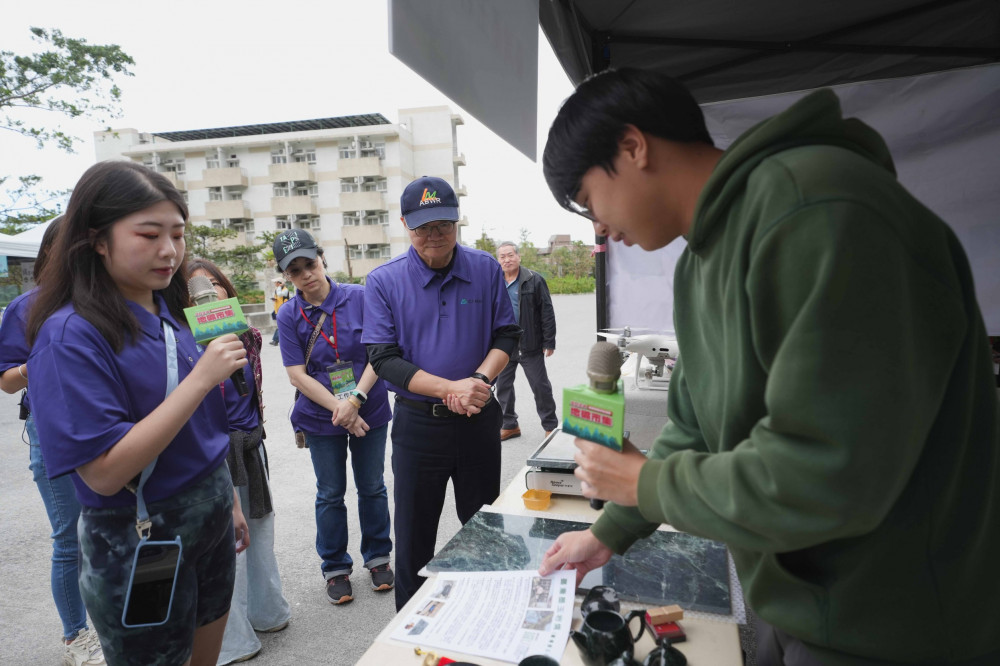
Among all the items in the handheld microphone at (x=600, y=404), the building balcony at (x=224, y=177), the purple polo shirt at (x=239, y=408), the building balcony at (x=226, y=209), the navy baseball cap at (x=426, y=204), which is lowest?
the purple polo shirt at (x=239, y=408)

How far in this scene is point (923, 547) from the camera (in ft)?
2.42

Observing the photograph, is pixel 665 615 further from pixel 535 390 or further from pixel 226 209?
pixel 226 209

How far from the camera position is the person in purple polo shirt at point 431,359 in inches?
98.7

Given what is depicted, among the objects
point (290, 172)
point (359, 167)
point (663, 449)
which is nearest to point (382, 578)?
point (663, 449)

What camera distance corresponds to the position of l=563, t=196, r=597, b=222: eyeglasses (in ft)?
3.37

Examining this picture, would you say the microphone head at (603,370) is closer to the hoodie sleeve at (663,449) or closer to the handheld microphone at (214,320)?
the hoodie sleeve at (663,449)

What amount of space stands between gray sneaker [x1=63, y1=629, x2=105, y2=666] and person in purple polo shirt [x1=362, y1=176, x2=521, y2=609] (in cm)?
149

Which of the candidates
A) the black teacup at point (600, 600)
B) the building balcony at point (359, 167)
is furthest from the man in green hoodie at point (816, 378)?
the building balcony at point (359, 167)

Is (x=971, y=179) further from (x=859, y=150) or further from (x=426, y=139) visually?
(x=426, y=139)

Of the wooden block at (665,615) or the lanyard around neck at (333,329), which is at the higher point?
the lanyard around neck at (333,329)

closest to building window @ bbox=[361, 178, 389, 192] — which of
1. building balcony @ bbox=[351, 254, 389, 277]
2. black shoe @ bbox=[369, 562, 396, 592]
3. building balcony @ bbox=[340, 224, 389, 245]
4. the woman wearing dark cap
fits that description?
building balcony @ bbox=[340, 224, 389, 245]

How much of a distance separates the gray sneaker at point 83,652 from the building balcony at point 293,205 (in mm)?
36165

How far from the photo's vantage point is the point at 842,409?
24.0 inches

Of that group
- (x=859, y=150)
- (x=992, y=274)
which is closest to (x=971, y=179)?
(x=992, y=274)
